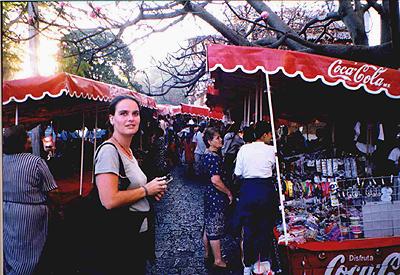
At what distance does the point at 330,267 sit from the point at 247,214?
0.94 metres

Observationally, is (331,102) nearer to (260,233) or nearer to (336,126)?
(336,126)

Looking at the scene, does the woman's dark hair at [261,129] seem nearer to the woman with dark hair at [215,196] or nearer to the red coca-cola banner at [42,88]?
the woman with dark hair at [215,196]

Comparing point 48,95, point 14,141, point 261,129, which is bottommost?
point 14,141

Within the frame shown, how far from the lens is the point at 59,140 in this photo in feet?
32.6

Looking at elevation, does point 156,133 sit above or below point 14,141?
above

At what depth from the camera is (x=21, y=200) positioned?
3367 millimetres

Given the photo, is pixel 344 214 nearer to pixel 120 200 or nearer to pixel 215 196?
pixel 215 196

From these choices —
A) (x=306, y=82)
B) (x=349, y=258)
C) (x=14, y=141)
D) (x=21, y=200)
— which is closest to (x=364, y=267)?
(x=349, y=258)

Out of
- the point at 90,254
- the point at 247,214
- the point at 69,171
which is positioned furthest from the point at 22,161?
the point at 69,171

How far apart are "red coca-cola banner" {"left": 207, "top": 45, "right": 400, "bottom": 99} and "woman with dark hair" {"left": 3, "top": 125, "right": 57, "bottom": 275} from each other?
1.83 m

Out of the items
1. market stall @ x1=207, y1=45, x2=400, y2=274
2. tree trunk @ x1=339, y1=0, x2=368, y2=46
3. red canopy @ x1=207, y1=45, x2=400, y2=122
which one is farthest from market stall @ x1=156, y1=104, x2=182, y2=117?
market stall @ x1=207, y1=45, x2=400, y2=274

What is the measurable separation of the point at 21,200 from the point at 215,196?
219 centimetres

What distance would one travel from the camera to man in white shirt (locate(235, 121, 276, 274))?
3.91 m

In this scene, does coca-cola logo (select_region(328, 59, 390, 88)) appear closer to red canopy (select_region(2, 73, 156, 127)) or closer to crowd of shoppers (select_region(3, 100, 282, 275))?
crowd of shoppers (select_region(3, 100, 282, 275))
